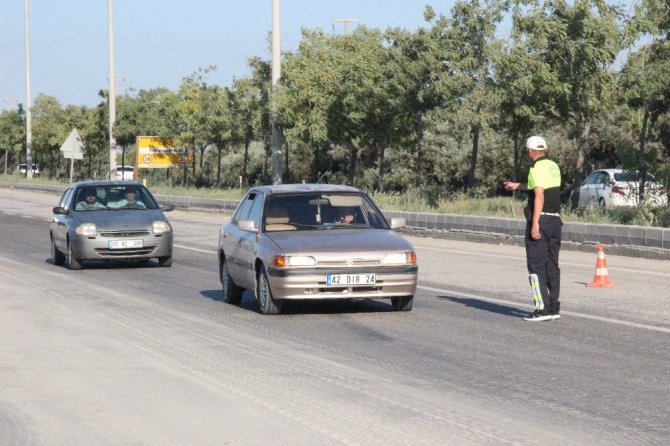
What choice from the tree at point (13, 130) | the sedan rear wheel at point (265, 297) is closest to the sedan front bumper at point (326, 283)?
the sedan rear wheel at point (265, 297)

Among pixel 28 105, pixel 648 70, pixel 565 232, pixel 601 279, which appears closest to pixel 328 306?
pixel 601 279

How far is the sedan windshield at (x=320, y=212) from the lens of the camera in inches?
580

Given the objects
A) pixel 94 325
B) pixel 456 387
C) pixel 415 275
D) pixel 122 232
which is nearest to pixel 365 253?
pixel 415 275

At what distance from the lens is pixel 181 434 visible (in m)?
7.57

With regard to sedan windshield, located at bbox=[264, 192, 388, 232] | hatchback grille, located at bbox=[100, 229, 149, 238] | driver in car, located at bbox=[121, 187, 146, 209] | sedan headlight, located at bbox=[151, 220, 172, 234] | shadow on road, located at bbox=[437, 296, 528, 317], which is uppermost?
sedan windshield, located at bbox=[264, 192, 388, 232]

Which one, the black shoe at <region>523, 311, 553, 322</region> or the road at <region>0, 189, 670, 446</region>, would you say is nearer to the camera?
the road at <region>0, 189, 670, 446</region>

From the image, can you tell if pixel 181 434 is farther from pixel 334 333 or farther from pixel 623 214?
pixel 623 214

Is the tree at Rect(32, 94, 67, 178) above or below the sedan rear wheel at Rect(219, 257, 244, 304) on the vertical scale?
above

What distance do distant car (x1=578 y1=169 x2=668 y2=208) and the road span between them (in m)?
9.19

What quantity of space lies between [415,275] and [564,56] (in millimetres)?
18367

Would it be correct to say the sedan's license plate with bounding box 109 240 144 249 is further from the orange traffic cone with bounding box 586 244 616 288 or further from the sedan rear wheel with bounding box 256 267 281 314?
the orange traffic cone with bounding box 586 244 616 288

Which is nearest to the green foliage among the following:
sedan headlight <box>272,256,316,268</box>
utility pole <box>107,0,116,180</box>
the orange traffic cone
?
utility pole <box>107,0,116,180</box>

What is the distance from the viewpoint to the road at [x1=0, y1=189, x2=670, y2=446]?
774 centimetres

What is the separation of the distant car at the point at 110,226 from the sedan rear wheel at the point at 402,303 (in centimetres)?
774
